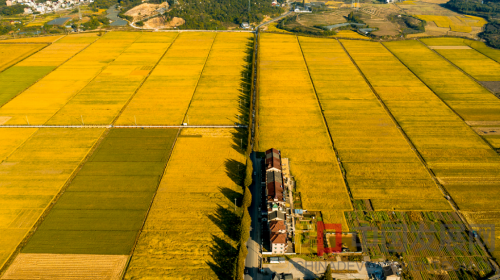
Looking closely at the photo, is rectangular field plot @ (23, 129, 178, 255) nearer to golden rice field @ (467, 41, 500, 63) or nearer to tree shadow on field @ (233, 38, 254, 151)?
tree shadow on field @ (233, 38, 254, 151)

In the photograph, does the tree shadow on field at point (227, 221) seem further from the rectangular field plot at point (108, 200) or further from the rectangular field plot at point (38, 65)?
the rectangular field plot at point (38, 65)

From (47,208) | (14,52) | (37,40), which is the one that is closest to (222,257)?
(47,208)

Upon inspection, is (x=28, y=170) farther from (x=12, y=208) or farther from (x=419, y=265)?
(x=419, y=265)

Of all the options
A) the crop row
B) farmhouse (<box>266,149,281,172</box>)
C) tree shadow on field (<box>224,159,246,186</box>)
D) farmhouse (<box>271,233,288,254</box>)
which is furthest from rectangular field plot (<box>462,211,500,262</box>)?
tree shadow on field (<box>224,159,246,186</box>)

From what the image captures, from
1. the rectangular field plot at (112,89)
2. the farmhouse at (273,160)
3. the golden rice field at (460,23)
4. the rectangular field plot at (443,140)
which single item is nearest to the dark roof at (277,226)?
the farmhouse at (273,160)

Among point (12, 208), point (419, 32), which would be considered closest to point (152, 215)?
point (12, 208)

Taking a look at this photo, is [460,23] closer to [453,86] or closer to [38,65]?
[453,86]
